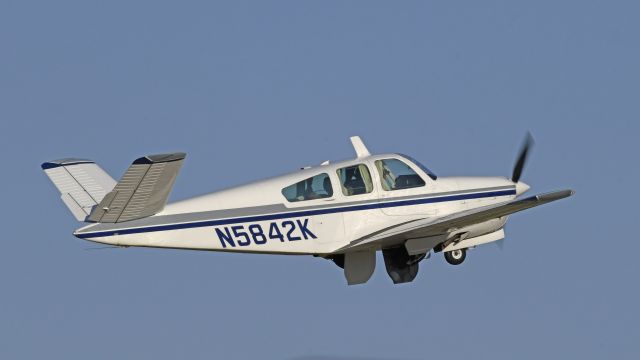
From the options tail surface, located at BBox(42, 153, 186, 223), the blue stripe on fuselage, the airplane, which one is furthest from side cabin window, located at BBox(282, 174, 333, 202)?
tail surface, located at BBox(42, 153, 186, 223)

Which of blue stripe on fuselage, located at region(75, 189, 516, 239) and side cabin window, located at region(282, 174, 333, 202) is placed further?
side cabin window, located at region(282, 174, 333, 202)

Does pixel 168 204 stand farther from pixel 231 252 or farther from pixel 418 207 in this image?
pixel 418 207

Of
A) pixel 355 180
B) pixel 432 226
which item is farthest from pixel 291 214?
pixel 432 226

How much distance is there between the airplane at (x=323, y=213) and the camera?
974 inches

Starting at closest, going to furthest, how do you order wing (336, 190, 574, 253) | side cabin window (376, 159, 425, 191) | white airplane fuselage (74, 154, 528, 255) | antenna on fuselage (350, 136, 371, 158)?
white airplane fuselage (74, 154, 528, 255), wing (336, 190, 574, 253), side cabin window (376, 159, 425, 191), antenna on fuselage (350, 136, 371, 158)

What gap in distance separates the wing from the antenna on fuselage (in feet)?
4.81

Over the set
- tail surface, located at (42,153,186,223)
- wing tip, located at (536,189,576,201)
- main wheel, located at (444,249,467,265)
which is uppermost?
tail surface, located at (42,153,186,223)

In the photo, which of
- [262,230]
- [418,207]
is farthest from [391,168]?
[262,230]

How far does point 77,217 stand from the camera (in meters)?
25.6

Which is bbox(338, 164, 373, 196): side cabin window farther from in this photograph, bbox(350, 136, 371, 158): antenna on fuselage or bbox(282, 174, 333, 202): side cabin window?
bbox(350, 136, 371, 158): antenna on fuselage

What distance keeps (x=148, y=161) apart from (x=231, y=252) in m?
3.12

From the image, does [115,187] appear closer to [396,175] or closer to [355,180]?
[355,180]

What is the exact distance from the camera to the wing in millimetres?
25547

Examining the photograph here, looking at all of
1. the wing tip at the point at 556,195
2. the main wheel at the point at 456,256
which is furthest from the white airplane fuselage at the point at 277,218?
the wing tip at the point at 556,195
